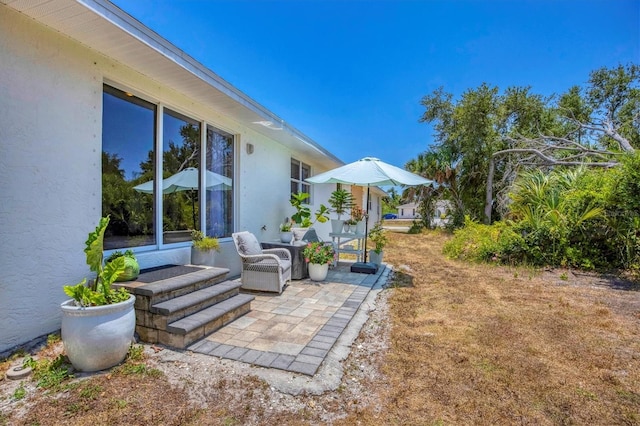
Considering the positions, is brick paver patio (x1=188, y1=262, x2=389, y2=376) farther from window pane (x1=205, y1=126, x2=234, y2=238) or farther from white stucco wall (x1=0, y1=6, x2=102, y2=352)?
window pane (x1=205, y1=126, x2=234, y2=238)

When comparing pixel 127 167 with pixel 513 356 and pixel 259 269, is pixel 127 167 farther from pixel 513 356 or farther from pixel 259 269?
pixel 513 356

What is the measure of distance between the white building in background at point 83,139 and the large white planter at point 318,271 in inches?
79.9

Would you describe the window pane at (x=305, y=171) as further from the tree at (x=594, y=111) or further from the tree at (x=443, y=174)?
the tree at (x=443, y=174)

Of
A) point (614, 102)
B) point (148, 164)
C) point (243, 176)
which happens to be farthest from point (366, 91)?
point (148, 164)

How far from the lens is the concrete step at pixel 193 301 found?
9.90ft

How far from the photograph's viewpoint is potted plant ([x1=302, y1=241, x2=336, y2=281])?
18.8 ft

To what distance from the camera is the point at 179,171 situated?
4836mm

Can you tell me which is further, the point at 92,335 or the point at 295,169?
the point at 295,169

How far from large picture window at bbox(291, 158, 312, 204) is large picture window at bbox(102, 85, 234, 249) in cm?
364

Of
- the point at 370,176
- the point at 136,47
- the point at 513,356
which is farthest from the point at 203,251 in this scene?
the point at 513,356

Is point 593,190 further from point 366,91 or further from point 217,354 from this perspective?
point 366,91

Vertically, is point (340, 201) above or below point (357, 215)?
above

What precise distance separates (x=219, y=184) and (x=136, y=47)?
9.24ft

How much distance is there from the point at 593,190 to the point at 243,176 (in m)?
7.90
